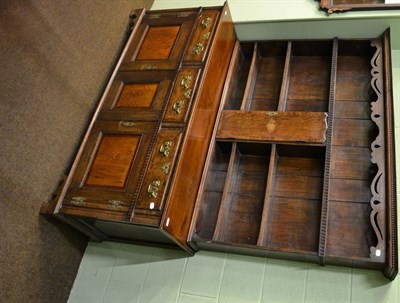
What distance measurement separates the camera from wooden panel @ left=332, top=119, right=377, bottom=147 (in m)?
2.21

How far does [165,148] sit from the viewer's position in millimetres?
1993

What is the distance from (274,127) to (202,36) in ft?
2.46

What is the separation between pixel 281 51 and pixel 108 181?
1598mm

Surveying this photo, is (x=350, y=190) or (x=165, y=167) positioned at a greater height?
(x=350, y=190)

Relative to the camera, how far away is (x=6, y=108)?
1.92 m

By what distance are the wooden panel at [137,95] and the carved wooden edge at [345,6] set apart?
122cm

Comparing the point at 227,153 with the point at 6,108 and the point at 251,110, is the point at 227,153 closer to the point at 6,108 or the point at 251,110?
the point at 251,110

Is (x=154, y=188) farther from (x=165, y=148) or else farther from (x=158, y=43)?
(x=158, y=43)

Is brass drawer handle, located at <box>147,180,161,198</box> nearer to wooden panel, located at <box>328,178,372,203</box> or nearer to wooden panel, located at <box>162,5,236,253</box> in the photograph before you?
wooden panel, located at <box>162,5,236,253</box>

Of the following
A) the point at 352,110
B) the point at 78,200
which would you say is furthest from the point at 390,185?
the point at 78,200

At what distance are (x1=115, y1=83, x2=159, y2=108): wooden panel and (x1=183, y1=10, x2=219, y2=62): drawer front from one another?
0.96ft

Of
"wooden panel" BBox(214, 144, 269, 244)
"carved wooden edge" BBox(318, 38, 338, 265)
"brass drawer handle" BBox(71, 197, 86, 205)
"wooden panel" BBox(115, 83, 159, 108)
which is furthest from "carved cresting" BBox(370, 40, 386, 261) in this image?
"brass drawer handle" BBox(71, 197, 86, 205)

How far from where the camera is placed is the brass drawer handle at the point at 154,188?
6.09 feet

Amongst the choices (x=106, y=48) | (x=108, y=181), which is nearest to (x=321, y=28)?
(x=106, y=48)
